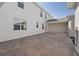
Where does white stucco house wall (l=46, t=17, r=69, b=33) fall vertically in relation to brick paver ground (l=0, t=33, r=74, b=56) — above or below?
above

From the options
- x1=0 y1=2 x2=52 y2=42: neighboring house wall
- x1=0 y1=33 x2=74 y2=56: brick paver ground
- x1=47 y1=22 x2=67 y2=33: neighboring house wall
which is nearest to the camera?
x1=0 y1=33 x2=74 y2=56: brick paver ground

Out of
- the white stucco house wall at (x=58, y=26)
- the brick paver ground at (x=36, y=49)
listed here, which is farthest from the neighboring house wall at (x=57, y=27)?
the brick paver ground at (x=36, y=49)

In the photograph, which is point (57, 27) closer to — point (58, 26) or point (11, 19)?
point (58, 26)

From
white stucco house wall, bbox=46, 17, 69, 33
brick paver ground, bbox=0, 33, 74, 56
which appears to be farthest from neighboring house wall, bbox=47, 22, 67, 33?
brick paver ground, bbox=0, 33, 74, 56

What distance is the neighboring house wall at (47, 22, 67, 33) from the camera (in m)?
16.5

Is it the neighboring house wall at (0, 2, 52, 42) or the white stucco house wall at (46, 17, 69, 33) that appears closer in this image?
the neighboring house wall at (0, 2, 52, 42)

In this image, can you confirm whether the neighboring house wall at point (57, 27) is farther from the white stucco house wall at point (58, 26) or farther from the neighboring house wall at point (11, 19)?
the neighboring house wall at point (11, 19)

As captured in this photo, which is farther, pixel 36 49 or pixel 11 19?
Answer: pixel 11 19

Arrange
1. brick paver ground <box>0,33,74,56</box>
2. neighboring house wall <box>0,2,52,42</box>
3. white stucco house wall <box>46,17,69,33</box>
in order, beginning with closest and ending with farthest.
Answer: brick paver ground <box>0,33,74,56</box> → neighboring house wall <box>0,2,52,42</box> → white stucco house wall <box>46,17,69,33</box>

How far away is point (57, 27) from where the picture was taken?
1728 centimetres

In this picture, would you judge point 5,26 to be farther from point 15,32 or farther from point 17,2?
point 17,2

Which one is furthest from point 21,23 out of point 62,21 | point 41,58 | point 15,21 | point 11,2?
point 62,21

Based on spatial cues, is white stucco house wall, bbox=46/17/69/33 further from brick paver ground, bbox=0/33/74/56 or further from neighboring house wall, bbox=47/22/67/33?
brick paver ground, bbox=0/33/74/56

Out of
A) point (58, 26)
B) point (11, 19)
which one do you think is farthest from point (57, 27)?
point (11, 19)
